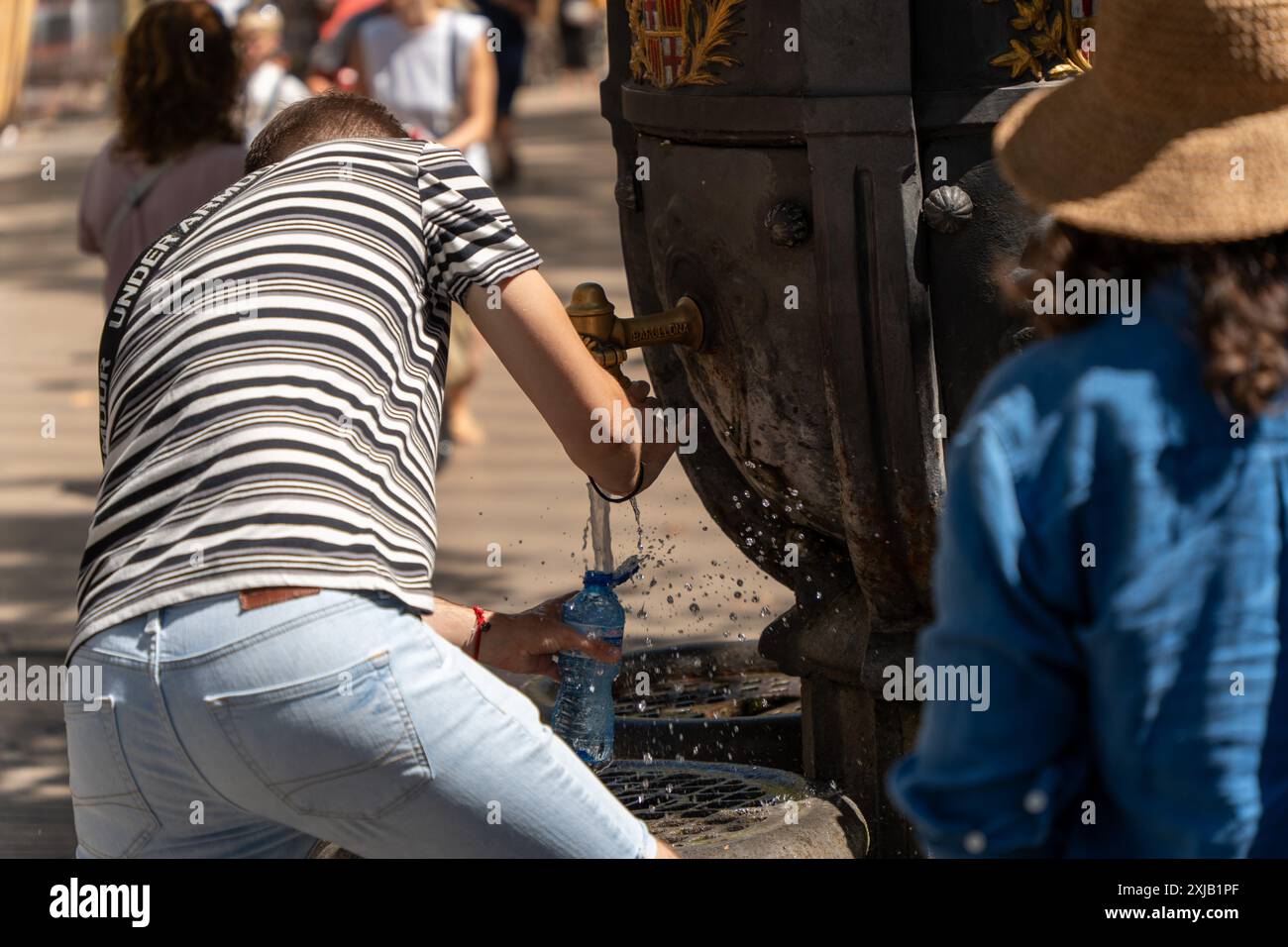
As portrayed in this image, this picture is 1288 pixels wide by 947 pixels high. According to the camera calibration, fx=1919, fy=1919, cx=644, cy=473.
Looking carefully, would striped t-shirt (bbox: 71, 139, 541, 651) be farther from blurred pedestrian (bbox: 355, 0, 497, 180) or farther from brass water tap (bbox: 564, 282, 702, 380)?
blurred pedestrian (bbox: 355, 0, 497, 180)

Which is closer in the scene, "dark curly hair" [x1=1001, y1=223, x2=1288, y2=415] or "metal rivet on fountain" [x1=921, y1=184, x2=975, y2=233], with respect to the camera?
"dark curly hair" [x1=1001, y1=223, x2=1288, y2=415]

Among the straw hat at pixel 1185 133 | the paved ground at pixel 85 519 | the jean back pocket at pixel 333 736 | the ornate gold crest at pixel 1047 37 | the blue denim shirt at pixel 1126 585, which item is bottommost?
the paved ground at pixel 85 519

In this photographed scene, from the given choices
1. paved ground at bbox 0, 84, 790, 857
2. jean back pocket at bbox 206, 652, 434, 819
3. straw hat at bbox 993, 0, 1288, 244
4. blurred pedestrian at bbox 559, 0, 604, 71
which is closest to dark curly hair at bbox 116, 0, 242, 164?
paved ground at bbox 0, 84, 790, 857

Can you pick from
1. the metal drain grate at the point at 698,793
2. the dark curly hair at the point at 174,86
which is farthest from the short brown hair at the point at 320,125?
the dark curly hair at the point at 174,86

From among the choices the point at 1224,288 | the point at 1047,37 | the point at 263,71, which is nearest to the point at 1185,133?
the point at 1224,288

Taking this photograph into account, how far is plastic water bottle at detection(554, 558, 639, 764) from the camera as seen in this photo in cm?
298

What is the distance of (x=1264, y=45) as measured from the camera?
1.65 metres

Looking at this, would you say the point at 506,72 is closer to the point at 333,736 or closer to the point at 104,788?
the point at 104,788

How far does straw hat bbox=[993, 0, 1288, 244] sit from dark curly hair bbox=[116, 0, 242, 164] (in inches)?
139

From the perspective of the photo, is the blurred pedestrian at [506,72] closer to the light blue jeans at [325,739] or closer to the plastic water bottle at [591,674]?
the plastic water bottle at [591,674]

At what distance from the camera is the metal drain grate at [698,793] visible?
333 centimetres

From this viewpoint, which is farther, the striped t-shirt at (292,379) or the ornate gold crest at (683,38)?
the ornate gold crest at (683,38)

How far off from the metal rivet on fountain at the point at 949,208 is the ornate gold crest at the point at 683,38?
43 centimetres
